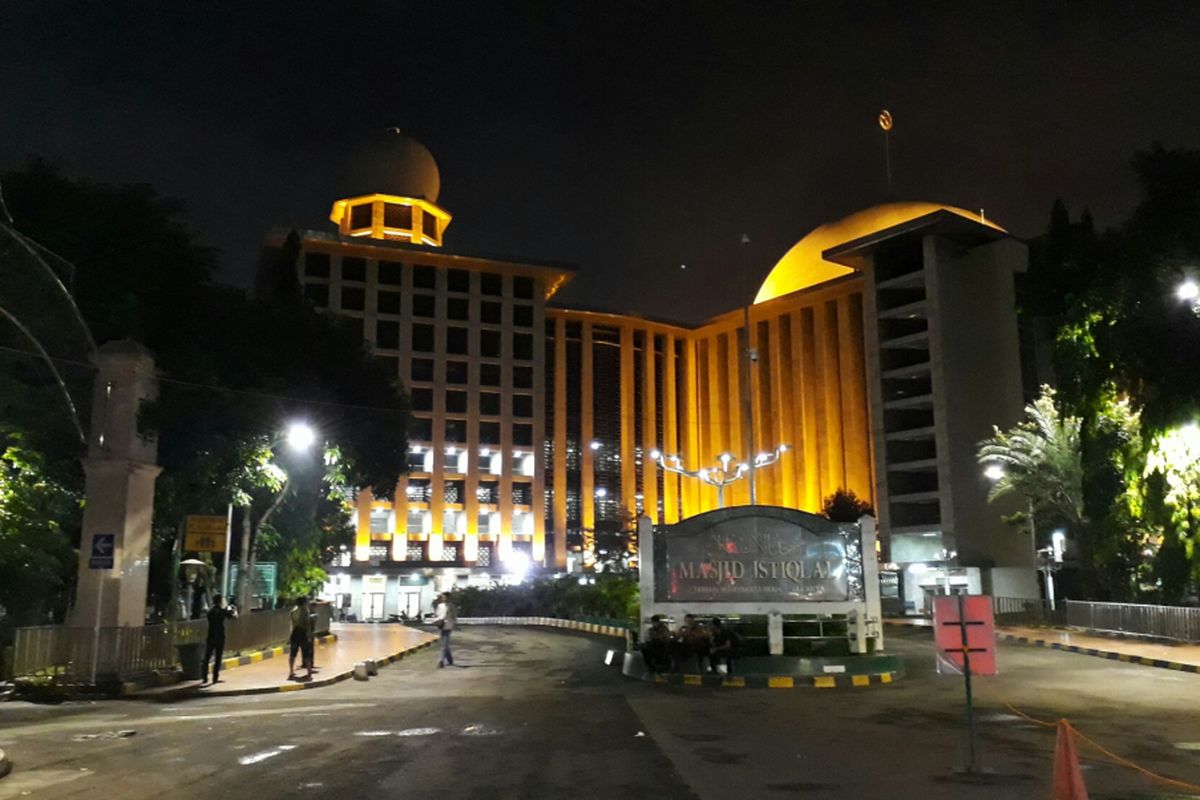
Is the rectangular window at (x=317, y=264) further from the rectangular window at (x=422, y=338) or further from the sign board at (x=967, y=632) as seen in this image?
the sign board at (x=967, y=632)

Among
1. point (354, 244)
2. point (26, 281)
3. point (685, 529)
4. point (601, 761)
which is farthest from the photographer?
point (354, 244)

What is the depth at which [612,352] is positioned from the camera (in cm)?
8156

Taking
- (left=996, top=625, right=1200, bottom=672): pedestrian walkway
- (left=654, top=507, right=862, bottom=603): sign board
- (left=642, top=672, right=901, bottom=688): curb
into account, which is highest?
(left=654, top=507, right=862, bottom=603): sign board

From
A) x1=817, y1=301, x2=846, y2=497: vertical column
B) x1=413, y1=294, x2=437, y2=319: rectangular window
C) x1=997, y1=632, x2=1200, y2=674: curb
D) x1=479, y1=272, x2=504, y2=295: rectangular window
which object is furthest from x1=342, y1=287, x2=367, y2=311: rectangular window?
x1=997, y1=632, x2=1200, y2=674: curb

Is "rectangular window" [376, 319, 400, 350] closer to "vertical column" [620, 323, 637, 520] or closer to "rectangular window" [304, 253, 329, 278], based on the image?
"rectangular window" [304, 253, 329, 278]

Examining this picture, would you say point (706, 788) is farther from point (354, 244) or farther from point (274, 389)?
point (354, 244)

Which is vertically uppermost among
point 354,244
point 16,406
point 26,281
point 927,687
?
point 354,244

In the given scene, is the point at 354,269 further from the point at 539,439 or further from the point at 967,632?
the point at 967,632

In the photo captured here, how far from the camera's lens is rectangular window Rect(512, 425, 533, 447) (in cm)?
7556

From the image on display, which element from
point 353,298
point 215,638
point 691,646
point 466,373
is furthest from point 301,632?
point 353,298

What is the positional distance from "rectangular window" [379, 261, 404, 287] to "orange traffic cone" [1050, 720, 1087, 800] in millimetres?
71492

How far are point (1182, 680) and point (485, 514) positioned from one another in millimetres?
58989

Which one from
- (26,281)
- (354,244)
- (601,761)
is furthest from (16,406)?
(354,244)

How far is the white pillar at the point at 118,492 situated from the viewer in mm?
18109
